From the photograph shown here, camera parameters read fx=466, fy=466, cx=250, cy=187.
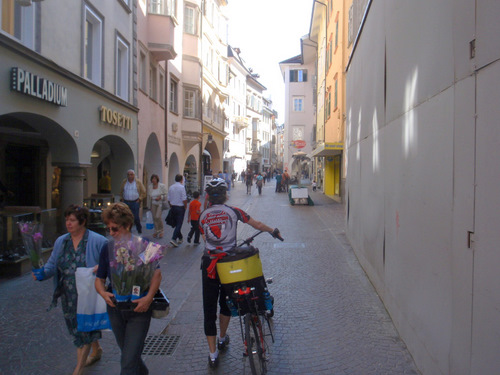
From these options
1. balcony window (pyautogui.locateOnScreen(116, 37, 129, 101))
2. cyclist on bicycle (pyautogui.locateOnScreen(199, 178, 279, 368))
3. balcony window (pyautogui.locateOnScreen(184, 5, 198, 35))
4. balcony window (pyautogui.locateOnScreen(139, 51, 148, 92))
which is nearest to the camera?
cyclist on bicycle (pyautogui.locateOnScreen(199, 178, 279, 368))

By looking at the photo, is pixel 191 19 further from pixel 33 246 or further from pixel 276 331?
pixel 33 246

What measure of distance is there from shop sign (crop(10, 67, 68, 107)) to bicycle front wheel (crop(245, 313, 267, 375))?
6.18 metres

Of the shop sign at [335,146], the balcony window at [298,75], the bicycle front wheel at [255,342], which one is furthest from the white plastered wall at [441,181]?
the balcony window at [298,75]

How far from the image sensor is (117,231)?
3604 mm

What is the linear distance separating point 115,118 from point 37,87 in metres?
4.86

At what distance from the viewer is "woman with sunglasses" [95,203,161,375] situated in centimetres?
344

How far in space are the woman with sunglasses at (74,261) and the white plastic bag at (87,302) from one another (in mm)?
85

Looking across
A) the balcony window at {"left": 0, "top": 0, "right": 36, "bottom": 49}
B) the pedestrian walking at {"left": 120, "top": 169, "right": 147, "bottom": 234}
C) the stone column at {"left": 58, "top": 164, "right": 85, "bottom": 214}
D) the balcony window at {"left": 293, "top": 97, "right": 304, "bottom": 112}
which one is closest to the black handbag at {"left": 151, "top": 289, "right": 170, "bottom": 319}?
the balcony window at {"left": 0, "top": 0, "right": 36, "bottom": 49}

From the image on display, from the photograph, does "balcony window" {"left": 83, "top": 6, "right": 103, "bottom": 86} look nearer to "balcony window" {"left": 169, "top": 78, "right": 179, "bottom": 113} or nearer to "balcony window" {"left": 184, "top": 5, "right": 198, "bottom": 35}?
"balcony window" {"left": 169, "top": 78, "right": 179, "bottom": 113}

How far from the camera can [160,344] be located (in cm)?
505

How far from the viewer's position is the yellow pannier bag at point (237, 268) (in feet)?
13.2

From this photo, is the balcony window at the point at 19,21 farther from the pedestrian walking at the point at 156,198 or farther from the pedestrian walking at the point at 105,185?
the pedestrian walking at the point at 105,185

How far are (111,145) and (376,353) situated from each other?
41.2ft

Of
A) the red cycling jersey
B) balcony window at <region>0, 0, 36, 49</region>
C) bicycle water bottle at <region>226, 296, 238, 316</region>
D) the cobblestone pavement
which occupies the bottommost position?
the cobblestone pavement
